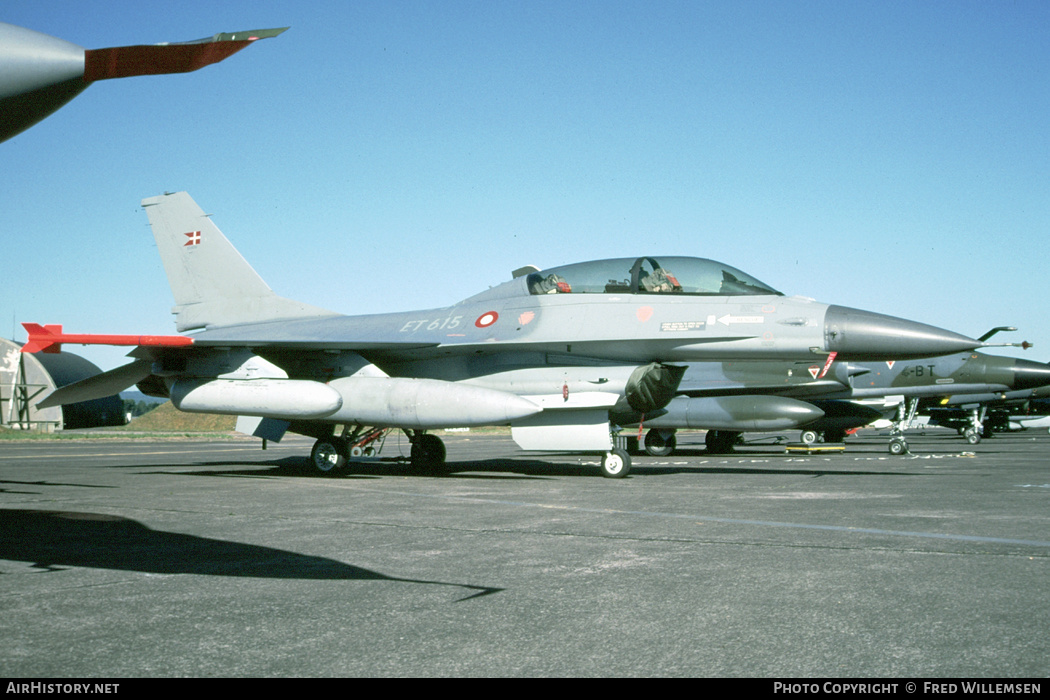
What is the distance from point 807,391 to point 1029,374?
8.15 meters

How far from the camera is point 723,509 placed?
782 centimetres

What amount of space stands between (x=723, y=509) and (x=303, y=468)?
9.31 metres

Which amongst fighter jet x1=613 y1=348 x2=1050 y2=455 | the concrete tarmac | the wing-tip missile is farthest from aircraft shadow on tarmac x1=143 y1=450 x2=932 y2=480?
the concrete tarmac

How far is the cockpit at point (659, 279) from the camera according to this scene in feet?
37.3

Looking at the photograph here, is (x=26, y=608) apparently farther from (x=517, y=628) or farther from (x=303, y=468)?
(x=303, y=468)

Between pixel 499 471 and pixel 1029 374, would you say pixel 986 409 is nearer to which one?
pixel 1029 374

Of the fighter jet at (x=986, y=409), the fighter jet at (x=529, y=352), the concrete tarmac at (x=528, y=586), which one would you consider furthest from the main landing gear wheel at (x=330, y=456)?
the fighter jet at (x=986, y=409)

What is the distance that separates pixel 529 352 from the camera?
1212 cm

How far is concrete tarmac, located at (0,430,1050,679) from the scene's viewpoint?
304 cm

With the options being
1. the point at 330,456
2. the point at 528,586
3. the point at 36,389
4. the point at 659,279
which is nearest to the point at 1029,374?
the point at 659,279

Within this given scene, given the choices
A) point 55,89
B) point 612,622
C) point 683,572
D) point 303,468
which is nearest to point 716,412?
point 303,468

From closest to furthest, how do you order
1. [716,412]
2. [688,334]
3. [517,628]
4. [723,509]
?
[517,628]
[723,509]
[688,334]
[716,412]

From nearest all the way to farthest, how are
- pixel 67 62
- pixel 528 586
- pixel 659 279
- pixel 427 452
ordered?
1. pixel 67 62
2. pixel 528 586
3. pixel 659 279
4. pixel 427 452

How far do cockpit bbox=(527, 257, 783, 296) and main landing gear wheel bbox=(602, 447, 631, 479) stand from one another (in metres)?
2.44
